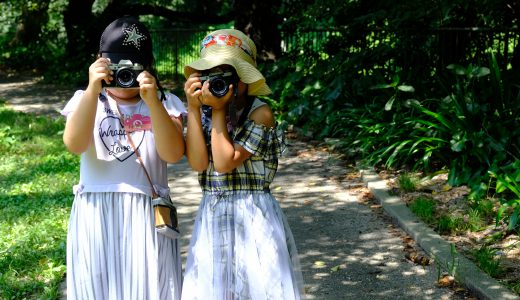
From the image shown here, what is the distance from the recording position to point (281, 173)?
296 inches

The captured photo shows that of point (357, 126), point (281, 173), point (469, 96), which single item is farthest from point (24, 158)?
point (469, 96)

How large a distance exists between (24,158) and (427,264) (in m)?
5.17

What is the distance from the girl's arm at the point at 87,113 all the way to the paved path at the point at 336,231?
7.11 feet

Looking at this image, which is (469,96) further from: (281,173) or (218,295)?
(218,295)

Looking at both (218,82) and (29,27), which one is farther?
(29,27)

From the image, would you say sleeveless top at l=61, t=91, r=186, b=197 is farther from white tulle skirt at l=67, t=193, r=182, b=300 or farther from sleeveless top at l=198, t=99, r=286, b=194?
sleeveless top at l=198, t=99, r=286, b=194

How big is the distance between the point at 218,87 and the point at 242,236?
611 mm

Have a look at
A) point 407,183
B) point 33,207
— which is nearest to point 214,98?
point 33,207

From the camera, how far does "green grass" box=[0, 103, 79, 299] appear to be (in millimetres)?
4508

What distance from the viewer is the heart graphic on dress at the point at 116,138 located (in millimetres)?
2773

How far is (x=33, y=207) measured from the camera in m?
6.03

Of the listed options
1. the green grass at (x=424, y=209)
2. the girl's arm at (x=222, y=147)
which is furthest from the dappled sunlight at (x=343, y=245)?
the girl's arm at (x=222, y=147)

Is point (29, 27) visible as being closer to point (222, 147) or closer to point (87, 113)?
point (87, 113)

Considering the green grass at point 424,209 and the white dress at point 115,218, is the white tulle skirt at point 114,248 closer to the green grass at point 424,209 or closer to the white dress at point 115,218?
the white dress at point 115,218
